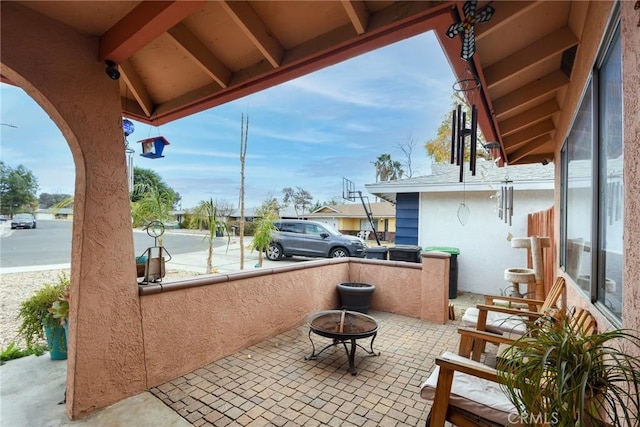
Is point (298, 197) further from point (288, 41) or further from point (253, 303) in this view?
→ point (288, 41)

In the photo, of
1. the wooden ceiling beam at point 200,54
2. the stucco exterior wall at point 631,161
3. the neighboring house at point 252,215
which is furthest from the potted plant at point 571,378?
the neighboring house at point 252,215

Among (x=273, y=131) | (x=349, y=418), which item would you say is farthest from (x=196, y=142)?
(x=349, y=418)

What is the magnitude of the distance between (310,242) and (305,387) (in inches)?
318

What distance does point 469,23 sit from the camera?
1.80m

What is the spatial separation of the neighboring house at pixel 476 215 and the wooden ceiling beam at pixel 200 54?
19.3 feet

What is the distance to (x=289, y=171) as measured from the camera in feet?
123

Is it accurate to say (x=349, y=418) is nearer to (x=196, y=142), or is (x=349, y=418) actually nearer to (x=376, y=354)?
(x=376, y=354)

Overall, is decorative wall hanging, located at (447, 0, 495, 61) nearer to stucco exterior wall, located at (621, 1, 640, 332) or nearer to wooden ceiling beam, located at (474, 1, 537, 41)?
wooden ceiling beam, located at (474, 1, 537, 41)

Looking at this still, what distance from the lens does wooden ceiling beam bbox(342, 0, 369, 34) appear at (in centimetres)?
182

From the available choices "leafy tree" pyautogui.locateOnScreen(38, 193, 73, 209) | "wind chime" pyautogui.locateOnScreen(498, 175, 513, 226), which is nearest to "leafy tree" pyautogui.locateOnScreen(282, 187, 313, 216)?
"leafy tree" pyautogui.locateOnScreen(38, 193, 73, 209)

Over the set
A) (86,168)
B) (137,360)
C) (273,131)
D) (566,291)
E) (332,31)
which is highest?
(273,131)

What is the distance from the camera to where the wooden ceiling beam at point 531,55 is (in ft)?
7.95

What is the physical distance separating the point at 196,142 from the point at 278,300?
20.9 metres

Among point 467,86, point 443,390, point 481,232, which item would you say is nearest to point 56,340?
point 443,390
